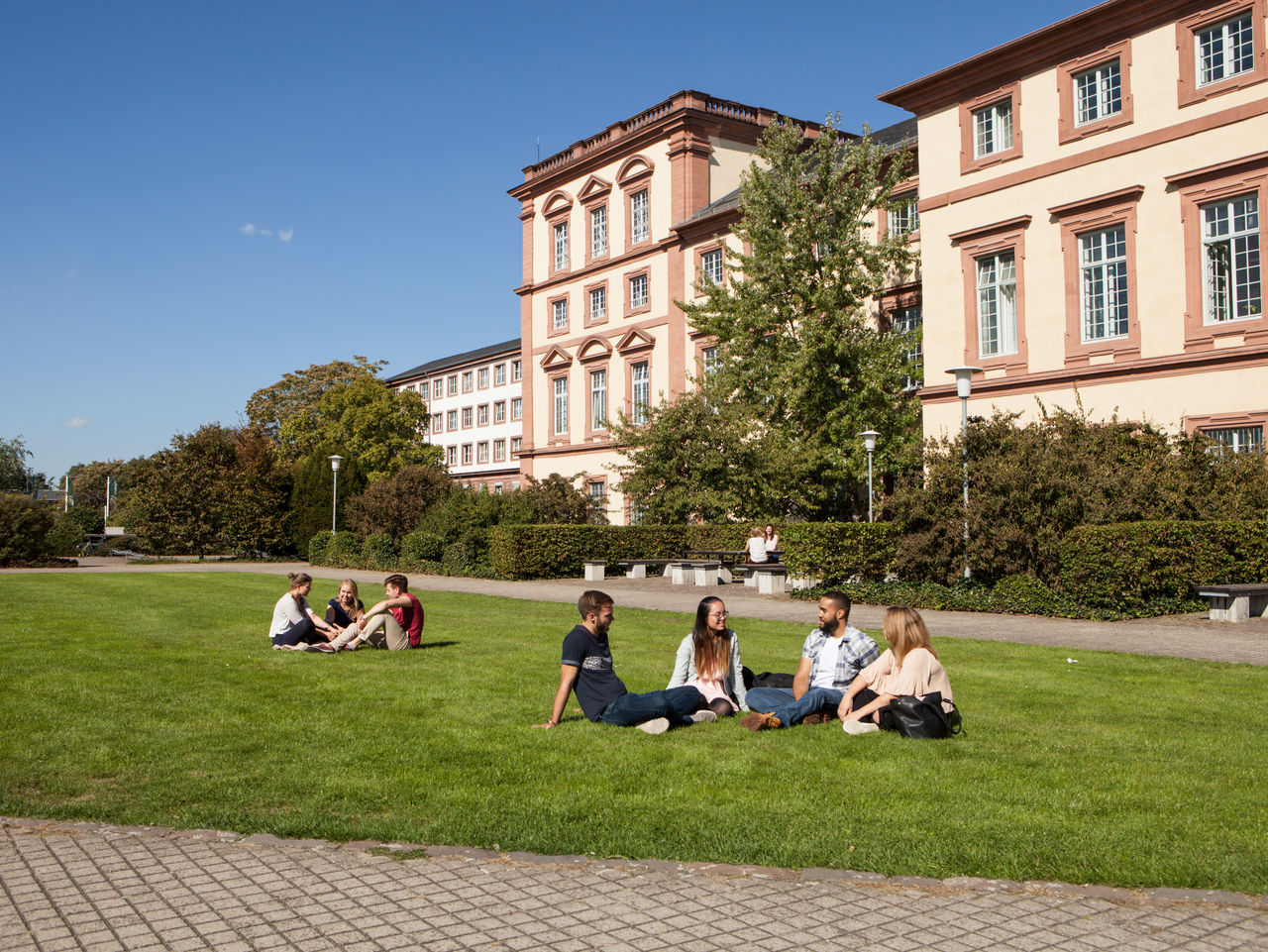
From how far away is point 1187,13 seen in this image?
25188mm

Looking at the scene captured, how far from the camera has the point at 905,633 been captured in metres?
8.56

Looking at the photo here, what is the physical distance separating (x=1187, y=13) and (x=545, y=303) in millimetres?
33510

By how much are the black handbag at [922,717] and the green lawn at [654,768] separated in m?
0.19

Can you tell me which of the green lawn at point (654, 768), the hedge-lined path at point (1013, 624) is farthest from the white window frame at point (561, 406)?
the green lawn at point (654, 768)

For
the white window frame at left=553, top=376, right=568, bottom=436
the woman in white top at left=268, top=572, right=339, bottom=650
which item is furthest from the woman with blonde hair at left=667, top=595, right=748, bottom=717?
the white window frame at left=553, top=376, right=568, bottom=436

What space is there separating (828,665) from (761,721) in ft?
3.12

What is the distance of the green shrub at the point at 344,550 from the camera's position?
40487 millimetres

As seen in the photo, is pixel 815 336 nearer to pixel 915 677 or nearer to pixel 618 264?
pixel 618 264

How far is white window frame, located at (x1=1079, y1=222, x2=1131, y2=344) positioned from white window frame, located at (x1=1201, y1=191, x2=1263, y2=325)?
6.27 feet

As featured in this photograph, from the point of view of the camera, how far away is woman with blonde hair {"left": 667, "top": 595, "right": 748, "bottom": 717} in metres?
9.03

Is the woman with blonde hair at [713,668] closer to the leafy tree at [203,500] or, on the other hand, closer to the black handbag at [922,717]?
the black handbag at [922,717]

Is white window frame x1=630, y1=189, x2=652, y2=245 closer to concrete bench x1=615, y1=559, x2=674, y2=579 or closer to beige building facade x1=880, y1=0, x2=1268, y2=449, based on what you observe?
beige building facade x1=880, y1=0, x2=1268, y2=449

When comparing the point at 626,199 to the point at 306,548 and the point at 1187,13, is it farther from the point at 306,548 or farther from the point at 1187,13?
the point at 1187,13

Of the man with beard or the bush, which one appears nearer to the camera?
the man with beard
